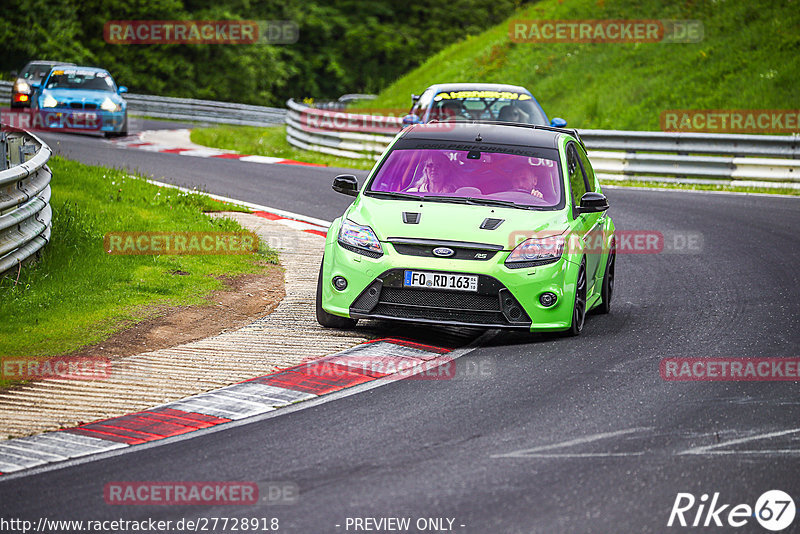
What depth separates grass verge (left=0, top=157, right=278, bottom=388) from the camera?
8883 mm

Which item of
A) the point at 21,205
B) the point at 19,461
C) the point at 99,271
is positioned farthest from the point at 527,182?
the point at 19,461

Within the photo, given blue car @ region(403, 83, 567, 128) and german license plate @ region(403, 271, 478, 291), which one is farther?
blue car @ region(403, 83, 567, 128)

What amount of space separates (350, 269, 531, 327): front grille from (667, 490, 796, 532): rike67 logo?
3248 mm

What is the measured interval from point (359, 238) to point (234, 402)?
229 cm

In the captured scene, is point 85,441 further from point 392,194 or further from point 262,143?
point 262,143

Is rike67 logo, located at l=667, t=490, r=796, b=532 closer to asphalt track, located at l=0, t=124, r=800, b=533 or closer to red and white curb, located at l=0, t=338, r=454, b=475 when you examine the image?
asphalt track, located at l=0, t=124, r=800, b=533

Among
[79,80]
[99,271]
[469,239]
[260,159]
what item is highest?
[469,239]

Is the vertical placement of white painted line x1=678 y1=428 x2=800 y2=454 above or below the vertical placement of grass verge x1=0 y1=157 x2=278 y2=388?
above

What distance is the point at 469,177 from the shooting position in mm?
9812

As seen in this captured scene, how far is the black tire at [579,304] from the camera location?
9070 millimetres

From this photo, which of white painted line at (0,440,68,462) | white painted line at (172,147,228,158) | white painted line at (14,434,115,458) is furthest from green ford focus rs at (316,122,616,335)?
white painted line at (172,147,228,158)

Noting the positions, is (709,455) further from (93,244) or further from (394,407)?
(93,244)

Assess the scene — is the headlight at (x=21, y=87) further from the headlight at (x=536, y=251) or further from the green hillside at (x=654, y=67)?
the headlight at (x=536, y=251)


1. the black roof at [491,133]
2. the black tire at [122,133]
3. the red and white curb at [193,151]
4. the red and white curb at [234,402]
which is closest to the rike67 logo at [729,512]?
the red and white curb at [234,402]
